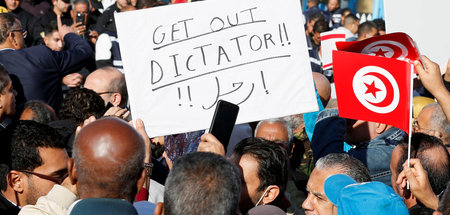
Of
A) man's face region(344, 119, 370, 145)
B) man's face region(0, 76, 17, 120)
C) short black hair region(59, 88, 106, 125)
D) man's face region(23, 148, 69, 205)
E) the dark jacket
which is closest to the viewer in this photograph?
man's face region(23, 148, 69, 205)

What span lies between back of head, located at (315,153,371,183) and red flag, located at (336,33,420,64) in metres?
0.82

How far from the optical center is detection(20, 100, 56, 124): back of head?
5062 mm

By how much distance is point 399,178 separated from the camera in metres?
3.75

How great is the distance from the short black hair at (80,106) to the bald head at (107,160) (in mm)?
2367

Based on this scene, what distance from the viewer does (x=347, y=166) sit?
3.76m

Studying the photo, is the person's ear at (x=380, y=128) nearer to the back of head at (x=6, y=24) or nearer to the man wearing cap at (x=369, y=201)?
the man wearing cap at (x=369, y=201)

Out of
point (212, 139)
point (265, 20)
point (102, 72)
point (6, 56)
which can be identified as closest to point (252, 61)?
point (265, 20)

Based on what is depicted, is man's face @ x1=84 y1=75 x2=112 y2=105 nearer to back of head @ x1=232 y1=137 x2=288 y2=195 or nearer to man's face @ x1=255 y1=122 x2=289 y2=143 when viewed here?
man's face @ x1=255 y1=122 x2=289 y2=143

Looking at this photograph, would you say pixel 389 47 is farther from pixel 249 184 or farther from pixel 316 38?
pixel 316 38

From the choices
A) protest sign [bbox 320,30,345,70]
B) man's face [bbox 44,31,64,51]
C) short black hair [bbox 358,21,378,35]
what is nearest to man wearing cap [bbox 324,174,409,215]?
protest sign [bbox 320,30,345,70]

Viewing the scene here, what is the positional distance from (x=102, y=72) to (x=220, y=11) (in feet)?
5.86

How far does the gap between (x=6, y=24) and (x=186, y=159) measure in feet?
13.5

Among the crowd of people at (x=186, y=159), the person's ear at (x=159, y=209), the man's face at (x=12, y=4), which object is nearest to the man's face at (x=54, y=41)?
the crowd of people at (x=186, y=159)

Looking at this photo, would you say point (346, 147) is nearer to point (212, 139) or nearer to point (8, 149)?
point (212, 139)
